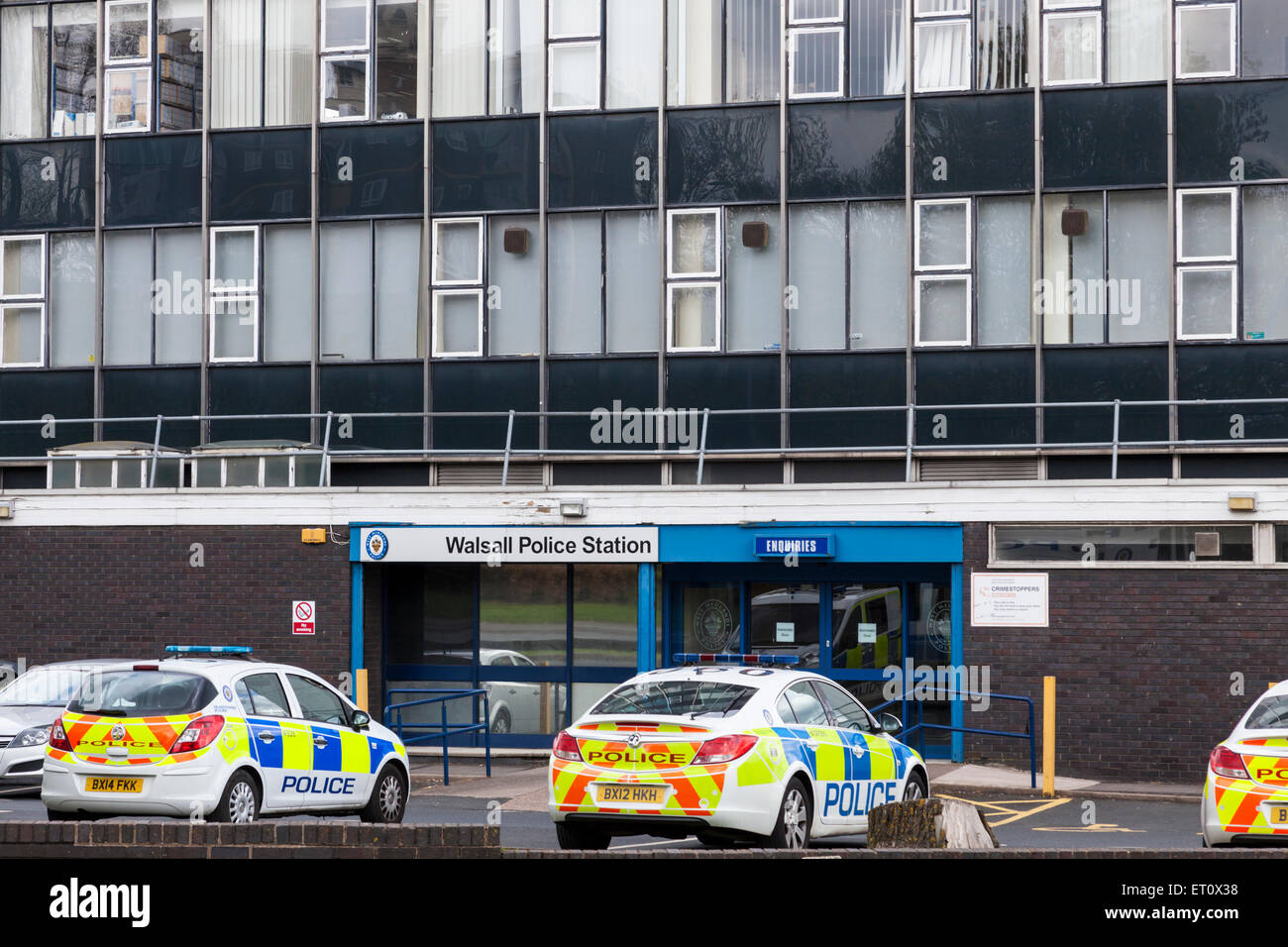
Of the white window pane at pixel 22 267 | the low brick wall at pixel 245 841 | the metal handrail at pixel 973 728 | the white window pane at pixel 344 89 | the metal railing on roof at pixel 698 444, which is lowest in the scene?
the metal handrail at pixel 973 728

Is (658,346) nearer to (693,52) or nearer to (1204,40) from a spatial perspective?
(693,52)

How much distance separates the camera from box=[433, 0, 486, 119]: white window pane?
24.5 metres

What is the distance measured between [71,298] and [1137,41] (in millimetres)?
15662

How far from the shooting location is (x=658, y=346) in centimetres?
2358

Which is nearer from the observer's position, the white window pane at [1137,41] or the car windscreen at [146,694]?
the car windscreen at [146,694]

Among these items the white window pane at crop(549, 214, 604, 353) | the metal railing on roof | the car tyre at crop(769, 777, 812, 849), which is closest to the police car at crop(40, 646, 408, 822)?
the car tyre at crop(769, 777, 812, 849)

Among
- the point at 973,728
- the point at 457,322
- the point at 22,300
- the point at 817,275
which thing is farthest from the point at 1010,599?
the point at 22,300

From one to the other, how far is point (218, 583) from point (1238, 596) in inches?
477

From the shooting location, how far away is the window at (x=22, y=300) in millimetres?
25750

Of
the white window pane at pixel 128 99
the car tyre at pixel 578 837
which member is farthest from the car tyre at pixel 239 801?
the white window pane at pixel 128 99

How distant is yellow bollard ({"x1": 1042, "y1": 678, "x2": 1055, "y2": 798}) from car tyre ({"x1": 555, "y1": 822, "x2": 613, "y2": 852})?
687cm

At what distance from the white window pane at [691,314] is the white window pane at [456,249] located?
2979mm

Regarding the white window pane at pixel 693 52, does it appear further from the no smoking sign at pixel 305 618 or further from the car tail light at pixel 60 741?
the car tail light at pixel 60 741
